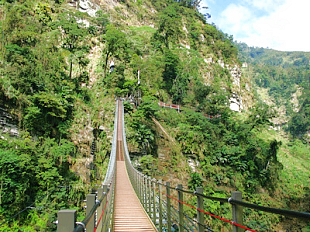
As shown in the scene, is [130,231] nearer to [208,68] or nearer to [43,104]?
[43,104]

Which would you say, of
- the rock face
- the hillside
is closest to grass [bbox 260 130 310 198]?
the hillside

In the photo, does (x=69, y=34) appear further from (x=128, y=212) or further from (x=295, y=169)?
(x=295, y=169)

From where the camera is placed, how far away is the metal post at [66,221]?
3.76 ft

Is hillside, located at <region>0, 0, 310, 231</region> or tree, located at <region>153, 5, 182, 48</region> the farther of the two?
tree, located at <region>153, 5, 182, 48</region>

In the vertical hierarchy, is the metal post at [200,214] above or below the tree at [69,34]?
below

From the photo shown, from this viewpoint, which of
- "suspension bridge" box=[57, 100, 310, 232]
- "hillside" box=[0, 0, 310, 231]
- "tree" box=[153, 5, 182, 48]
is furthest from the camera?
"tree" box=[153, 5, 182, 48]

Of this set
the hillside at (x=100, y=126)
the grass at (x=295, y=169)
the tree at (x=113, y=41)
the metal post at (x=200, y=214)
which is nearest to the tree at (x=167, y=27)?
the hillside at (x=100, y=126)

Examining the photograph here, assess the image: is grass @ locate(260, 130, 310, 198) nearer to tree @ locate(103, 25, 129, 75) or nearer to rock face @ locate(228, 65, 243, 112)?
rock face @ locate(228, 65, 243, 112)

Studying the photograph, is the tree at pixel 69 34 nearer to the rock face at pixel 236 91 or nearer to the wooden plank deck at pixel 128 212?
the wooden plank deck at pixel 128 212

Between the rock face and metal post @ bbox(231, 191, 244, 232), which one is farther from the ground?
the rock face

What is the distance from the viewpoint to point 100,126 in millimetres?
19844

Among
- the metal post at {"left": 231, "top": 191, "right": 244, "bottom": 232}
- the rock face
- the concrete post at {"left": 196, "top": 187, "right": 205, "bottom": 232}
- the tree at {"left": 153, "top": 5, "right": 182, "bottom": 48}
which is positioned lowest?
the concrete post at {"left": 196, "top": 187, "right": 205, "bottom": 232}

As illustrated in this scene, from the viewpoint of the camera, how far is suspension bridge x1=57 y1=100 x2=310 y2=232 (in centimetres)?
129

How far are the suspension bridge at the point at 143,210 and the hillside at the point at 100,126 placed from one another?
14.0 ft
